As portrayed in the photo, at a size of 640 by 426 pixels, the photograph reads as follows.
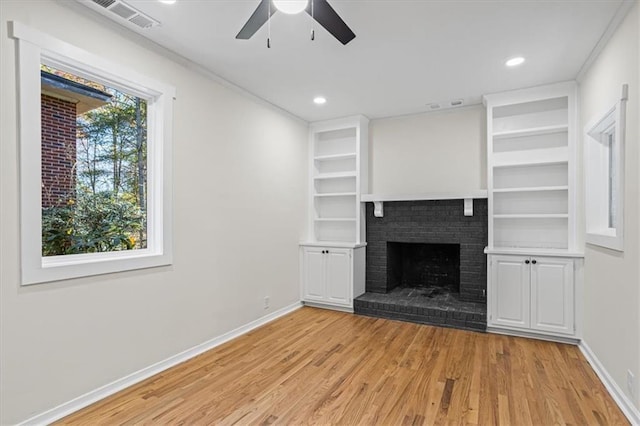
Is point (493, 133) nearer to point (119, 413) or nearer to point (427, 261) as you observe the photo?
point (427, 261)

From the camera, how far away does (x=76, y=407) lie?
7.48ft

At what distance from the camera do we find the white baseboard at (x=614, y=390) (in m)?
2.12

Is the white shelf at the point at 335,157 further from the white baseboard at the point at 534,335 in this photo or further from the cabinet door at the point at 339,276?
the white baseboard at the point at 534,335

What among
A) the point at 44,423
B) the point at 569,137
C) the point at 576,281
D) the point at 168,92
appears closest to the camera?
the point at 44,423

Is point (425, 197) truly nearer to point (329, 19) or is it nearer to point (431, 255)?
point (431, 255)

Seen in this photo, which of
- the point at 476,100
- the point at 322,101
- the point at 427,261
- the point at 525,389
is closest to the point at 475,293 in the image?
the point at 427,261

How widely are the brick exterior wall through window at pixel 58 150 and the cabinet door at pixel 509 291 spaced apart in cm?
405

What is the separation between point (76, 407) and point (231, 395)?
3.32 ft

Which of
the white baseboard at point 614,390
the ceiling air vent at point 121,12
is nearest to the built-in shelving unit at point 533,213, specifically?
the white baseboard at point 614,390

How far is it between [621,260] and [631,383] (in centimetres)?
80

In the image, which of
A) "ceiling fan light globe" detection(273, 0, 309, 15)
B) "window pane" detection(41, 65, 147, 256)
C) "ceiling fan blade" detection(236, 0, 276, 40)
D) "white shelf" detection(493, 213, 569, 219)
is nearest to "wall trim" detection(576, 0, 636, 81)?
"white shelf" detection(493, 213, 569, 219)

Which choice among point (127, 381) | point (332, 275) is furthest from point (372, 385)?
point (332, 275)

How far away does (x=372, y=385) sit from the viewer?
8.68ft

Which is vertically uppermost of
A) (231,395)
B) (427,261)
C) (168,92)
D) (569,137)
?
(168,92)
